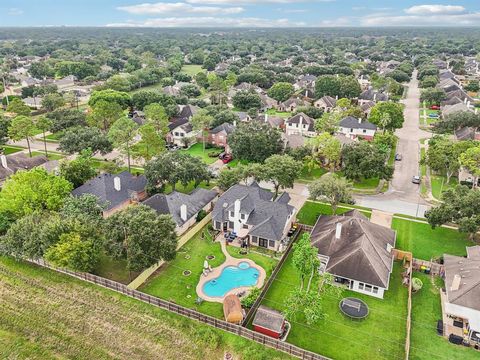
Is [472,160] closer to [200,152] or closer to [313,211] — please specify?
[313,211]

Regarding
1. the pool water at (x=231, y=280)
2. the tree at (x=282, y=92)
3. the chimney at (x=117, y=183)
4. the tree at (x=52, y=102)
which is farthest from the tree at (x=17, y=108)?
the pool water at (x=231, y=280)

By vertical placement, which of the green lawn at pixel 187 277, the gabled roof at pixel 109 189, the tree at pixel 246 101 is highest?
the tree at pixel 246 101

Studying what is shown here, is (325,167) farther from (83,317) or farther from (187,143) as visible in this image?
(83,317)

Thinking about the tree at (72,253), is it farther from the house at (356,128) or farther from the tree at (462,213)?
the house at (356,128)

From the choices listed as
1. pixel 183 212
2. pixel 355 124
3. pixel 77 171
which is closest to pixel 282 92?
pixel 355 124

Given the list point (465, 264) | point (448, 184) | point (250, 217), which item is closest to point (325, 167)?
point (448, 184)

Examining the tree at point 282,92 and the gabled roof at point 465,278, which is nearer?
the gabled roof at point 465,278

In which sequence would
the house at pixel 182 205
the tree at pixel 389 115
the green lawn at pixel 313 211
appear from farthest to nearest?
the tree at pixel 389 115 → the green lawn at pixel 313 211 → the house at pixel 182 205
